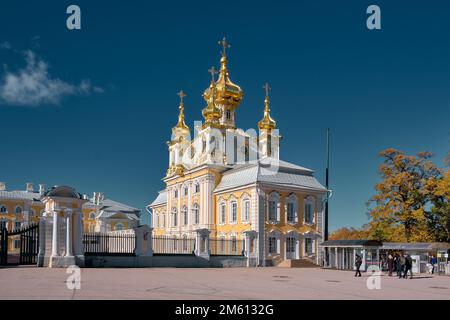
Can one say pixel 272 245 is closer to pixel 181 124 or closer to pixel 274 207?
pixel 274 207

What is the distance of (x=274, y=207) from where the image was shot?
43.8 metres

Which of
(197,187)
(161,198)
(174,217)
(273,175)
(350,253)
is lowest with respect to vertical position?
(350,253)

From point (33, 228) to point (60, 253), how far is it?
1977mm

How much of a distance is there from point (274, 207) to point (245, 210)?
7.48 ft

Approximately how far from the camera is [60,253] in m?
29.3

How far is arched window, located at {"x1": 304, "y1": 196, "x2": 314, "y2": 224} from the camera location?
150ft

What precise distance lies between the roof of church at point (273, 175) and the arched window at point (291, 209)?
103cm

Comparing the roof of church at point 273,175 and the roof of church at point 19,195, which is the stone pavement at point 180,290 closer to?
the roof of church at point 273,175

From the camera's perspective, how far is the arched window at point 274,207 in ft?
143

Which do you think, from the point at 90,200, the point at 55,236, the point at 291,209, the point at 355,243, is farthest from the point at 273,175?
the point at 90,200

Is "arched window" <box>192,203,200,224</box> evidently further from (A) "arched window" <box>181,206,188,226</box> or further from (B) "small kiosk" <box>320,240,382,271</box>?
(B) "small kiosk" <box>320,240,382,271</box>

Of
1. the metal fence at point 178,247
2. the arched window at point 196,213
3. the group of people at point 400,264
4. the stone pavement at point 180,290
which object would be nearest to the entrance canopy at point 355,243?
the group of people at point 400,264
